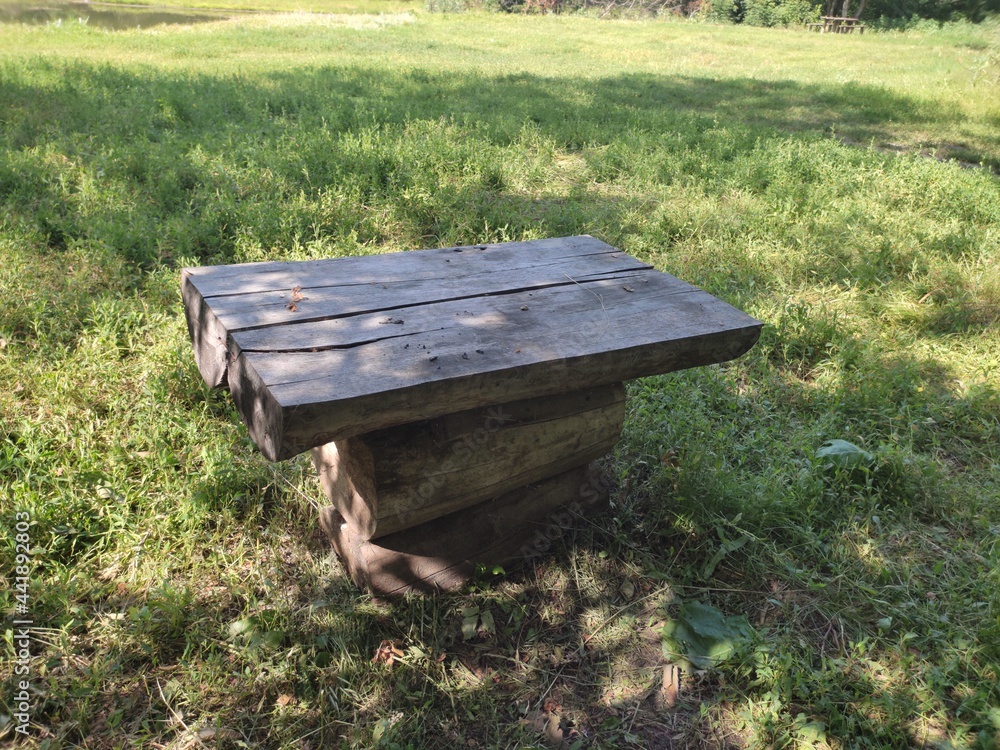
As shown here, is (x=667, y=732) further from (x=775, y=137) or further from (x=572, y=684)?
(x=775, y=137)

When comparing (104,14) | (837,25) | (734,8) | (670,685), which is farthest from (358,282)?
(734,8)

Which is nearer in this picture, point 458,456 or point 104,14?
point 458,456

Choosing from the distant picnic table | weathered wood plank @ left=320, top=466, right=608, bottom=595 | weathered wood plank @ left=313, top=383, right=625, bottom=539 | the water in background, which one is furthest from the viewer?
the distant picnic table

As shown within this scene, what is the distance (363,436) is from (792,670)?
1502mm

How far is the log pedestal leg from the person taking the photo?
2158 millimetres

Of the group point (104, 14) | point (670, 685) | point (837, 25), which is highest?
point (104, 14)

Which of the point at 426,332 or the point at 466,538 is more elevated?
the point at 426,332

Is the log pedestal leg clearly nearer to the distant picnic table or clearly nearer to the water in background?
the water in background

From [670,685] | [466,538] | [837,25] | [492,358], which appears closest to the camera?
[492,358]

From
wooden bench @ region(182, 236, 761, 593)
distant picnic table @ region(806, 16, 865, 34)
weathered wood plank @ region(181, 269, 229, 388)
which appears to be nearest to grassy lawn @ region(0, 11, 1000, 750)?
wooden bench @ region(182, 236, 761, 593)

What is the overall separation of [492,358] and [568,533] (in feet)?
3.51

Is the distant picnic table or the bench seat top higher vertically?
the distant picnic table

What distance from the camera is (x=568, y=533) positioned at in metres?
2.77

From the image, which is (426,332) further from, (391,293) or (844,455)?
(844,455)
